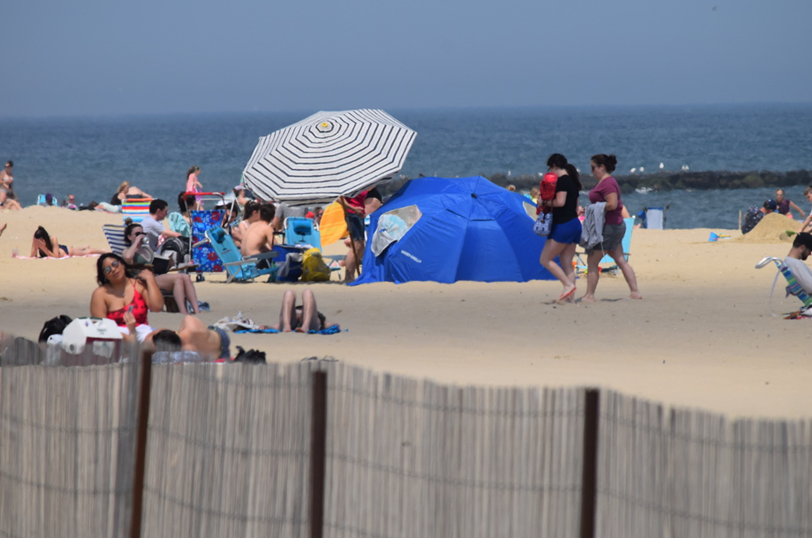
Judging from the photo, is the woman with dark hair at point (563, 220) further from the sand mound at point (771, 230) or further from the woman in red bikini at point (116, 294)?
the sand mound at point (771, 230)

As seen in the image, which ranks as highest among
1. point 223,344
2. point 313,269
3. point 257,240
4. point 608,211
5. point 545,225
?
point 608,211

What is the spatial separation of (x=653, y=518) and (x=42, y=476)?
2467mm

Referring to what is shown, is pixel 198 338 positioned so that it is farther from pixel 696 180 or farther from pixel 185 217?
pixel 696 180

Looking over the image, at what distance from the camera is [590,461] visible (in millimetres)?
3170

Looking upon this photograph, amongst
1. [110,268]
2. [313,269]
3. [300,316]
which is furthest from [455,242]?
[110,268]

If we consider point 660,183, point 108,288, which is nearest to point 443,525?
point 108,288

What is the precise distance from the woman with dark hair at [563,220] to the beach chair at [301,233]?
5052 mm

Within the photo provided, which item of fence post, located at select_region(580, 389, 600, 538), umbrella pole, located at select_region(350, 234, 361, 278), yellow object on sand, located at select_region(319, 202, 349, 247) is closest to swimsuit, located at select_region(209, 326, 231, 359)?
fence post, located at select_region(580, 389, 600, 538)

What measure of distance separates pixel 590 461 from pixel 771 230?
1470cm

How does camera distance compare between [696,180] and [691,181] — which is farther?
[696,180]

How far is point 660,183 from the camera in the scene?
4731cm

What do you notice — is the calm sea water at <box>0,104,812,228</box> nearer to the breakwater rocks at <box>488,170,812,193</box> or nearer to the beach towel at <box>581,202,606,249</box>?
the breakwater rocks at <box>488,170,812,193</box>

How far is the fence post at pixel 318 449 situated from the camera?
137 inches

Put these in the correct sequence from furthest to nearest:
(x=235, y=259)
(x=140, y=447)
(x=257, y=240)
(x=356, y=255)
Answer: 1. (x=356, y=255)
2. (x=235, y=259)
3. (x=257, y=240)
4. (x=140, y=447)
